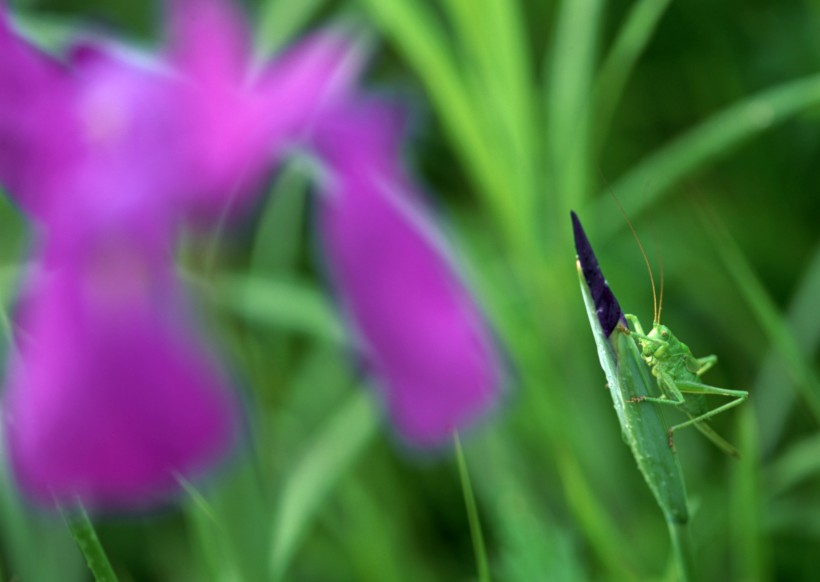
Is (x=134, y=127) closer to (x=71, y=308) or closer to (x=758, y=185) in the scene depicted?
(x=71, y=308)

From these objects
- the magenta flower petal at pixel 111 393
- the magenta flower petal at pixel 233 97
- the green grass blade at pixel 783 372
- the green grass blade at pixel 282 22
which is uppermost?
the green grass blade at pixel 282 22

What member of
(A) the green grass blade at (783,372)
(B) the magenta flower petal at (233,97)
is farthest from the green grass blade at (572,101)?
(B) the magenta flower petal at (233,97)

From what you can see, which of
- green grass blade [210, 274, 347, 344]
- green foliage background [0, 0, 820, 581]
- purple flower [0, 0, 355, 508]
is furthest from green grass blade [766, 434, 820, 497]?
purple flower [0, 0, 355, 508]

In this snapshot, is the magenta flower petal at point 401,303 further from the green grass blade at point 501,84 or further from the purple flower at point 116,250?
the green grass blade at point 501,84

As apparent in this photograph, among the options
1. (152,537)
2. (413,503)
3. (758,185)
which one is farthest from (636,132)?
(152,537)

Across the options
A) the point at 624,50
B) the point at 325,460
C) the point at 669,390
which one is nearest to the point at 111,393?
the point at 669,390
